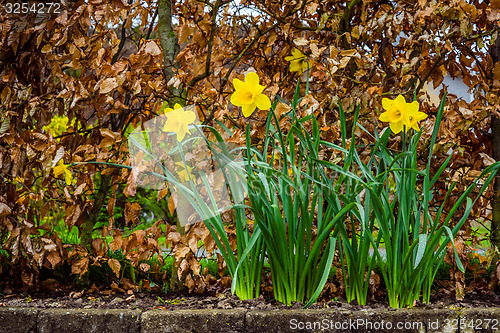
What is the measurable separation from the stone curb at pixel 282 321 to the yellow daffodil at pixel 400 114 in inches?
25.0

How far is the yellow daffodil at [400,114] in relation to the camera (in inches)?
60.5

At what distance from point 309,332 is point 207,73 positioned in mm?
1118

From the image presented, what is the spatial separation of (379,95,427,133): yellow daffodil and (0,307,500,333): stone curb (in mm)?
635

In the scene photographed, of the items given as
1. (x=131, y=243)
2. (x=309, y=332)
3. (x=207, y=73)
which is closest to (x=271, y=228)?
(x=309, y=332)

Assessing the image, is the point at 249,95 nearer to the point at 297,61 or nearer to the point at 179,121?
the point at 179,121

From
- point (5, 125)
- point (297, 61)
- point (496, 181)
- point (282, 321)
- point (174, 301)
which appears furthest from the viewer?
point (297, 61)

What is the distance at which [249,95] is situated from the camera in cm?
156

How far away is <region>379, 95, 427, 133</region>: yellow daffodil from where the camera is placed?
60.5 inches

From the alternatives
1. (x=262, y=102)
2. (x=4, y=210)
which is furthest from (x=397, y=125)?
(x=4, y=210)

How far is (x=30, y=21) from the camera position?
1909 mm

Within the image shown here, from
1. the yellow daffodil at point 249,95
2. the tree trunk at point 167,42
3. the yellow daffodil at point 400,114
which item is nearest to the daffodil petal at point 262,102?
the yellow daffodil at point 249,95

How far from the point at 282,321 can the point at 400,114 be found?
810mm

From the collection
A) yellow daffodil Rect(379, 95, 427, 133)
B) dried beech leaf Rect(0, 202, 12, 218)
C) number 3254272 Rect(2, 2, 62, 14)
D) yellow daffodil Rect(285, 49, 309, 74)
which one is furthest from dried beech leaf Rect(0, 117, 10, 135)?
yellow daffodil Rect(379, 95, 427, 133)

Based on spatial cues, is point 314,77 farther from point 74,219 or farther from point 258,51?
point 74,219
